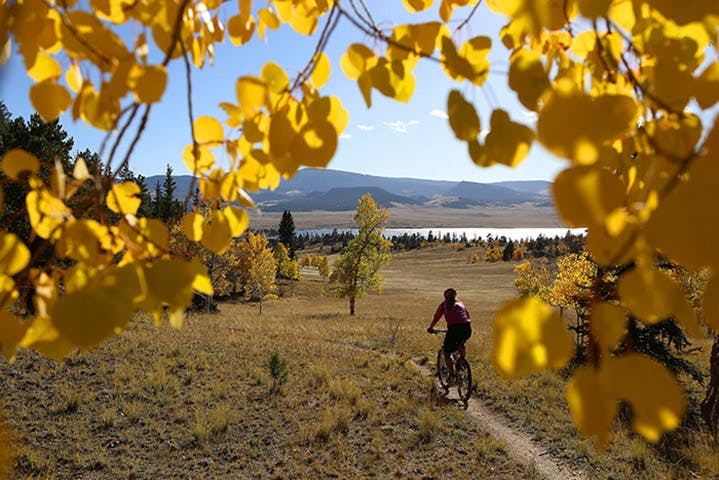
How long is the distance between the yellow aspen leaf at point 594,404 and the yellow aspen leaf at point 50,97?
78 centimetres

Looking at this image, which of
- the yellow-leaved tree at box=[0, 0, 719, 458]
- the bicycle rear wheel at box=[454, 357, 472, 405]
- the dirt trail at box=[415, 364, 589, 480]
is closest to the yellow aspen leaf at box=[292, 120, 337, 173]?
the yellow-leaved tree at box=[0, 0, 719, 458]

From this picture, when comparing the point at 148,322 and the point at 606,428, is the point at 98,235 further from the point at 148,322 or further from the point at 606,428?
the point at 148,322

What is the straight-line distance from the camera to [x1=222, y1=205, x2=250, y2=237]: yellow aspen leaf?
75cm

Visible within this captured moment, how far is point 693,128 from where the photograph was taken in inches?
16.6

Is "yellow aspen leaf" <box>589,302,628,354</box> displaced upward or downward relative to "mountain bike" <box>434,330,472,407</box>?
upward

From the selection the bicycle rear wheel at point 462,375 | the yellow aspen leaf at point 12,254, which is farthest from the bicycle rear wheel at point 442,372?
the yellow aspen leaf at point 12,254

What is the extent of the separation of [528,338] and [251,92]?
1.59 ft

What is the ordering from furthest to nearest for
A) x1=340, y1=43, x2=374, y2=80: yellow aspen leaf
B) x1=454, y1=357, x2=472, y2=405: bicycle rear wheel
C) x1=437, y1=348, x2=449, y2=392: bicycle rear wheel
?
1. x1=437, y1=348, x2=449, y2=392: bicycle rear wheel
2. x1=454, y1=357, x2=472, y2=405: bicycle rear wheel
3. x1=340, y1=43, x2=374, y2=80: yellow aspen leaf

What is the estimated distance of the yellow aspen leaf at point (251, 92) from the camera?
1.86ft

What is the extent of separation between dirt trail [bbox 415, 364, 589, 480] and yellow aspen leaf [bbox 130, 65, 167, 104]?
5.22 metres

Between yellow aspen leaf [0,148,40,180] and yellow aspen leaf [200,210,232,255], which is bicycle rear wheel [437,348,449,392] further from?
yellow aspen leaf [0,148,40,180]

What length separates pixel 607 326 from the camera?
376 mm

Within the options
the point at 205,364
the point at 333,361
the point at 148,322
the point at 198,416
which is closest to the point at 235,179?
the point at 198,416

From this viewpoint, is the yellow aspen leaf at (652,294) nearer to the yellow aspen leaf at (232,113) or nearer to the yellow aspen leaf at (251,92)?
the yellow aspen leaf at (251,92)
